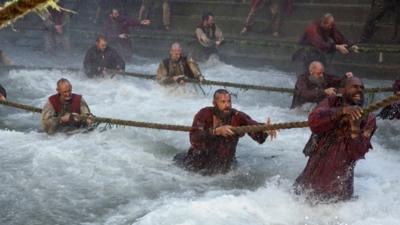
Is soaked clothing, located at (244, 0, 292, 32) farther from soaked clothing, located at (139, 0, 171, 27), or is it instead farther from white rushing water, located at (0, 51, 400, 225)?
white rushing water, located at (0, 51, 400, 225)

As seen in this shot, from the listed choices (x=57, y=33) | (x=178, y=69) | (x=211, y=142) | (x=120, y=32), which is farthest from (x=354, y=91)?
(x=57, y=33)

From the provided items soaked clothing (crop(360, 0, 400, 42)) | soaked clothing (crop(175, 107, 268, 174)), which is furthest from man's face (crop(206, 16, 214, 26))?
soaked clothing (crop(175, 107, 268, 174))

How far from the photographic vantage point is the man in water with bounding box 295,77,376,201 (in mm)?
4777

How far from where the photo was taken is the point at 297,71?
12969mm

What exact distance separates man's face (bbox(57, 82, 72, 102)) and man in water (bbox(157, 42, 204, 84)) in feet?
9.41

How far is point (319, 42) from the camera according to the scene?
10547 mm

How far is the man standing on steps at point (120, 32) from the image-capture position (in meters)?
14.4

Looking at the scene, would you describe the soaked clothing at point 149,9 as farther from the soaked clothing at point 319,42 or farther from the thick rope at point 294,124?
the thick rope at point 294,124

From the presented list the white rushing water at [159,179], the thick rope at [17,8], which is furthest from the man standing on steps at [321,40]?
the thick rope at [17,8]

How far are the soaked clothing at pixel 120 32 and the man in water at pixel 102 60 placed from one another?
270 centimetres

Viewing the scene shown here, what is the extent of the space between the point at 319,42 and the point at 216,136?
200 inches

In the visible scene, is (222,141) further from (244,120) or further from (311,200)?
(311,200)

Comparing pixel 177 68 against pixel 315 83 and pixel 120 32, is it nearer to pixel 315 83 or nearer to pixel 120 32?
pixel 315 83

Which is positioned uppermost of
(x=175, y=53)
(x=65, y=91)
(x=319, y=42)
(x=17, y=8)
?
(x=319, y=42)
